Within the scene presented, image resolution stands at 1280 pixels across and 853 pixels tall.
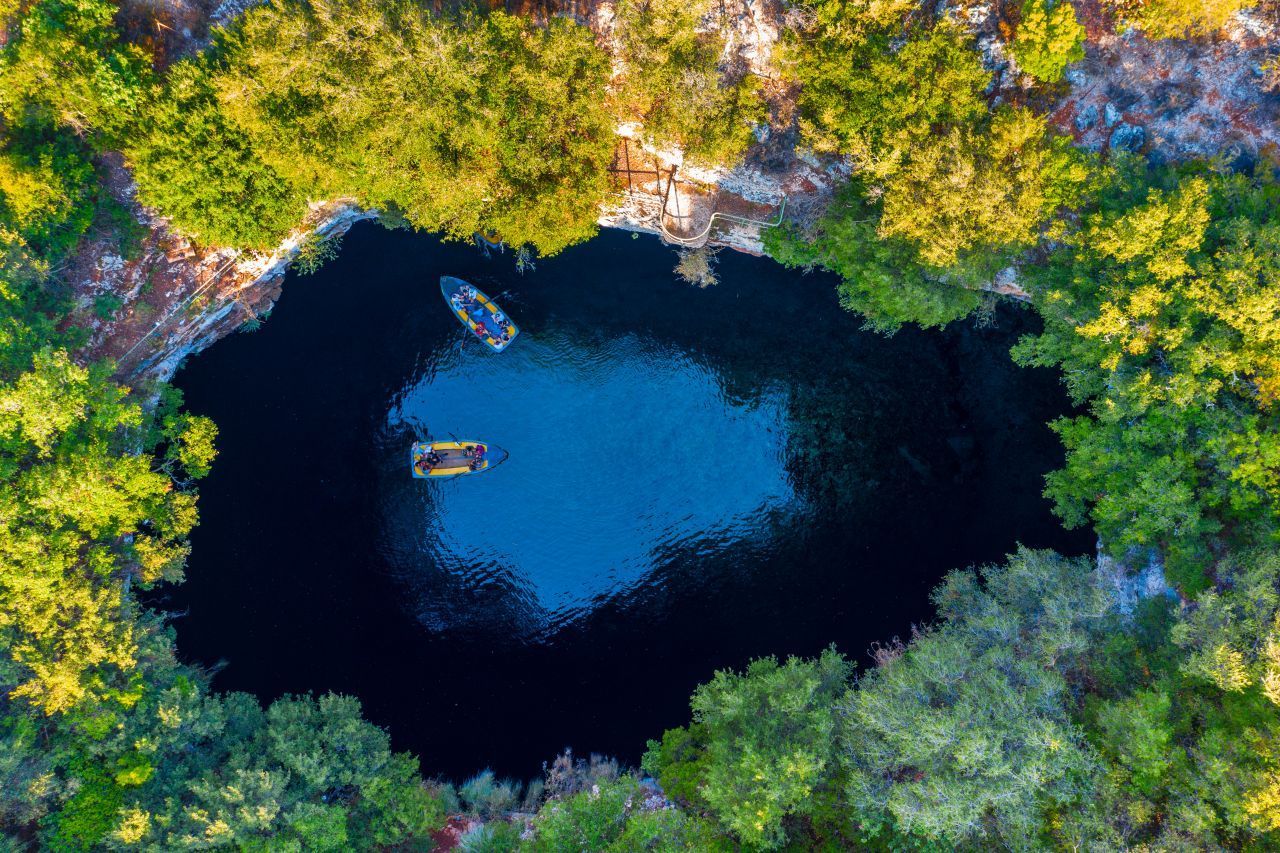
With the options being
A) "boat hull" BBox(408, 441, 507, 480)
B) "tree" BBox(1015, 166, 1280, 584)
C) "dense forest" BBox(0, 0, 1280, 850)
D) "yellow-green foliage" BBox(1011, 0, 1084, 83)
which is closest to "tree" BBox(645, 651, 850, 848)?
"dense forest" BBox(0, 0, 1280, 850)

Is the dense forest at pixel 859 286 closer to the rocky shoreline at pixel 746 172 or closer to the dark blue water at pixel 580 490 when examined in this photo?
the rocky shoreline at pixel 746 172

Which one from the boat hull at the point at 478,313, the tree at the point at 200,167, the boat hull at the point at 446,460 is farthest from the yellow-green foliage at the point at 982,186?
the tree at the point at 200,167

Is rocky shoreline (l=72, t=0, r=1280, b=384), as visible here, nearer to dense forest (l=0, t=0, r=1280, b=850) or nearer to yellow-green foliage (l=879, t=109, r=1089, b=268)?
dense forest (l=0, t=0, r=1280, b=850)

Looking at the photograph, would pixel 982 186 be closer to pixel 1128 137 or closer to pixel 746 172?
pixel 1128 137

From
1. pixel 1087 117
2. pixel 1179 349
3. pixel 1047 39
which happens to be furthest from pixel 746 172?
pixel 1179 349

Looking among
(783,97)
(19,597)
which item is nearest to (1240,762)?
(783,97)

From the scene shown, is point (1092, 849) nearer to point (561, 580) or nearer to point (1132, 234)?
point (1132, 234)
